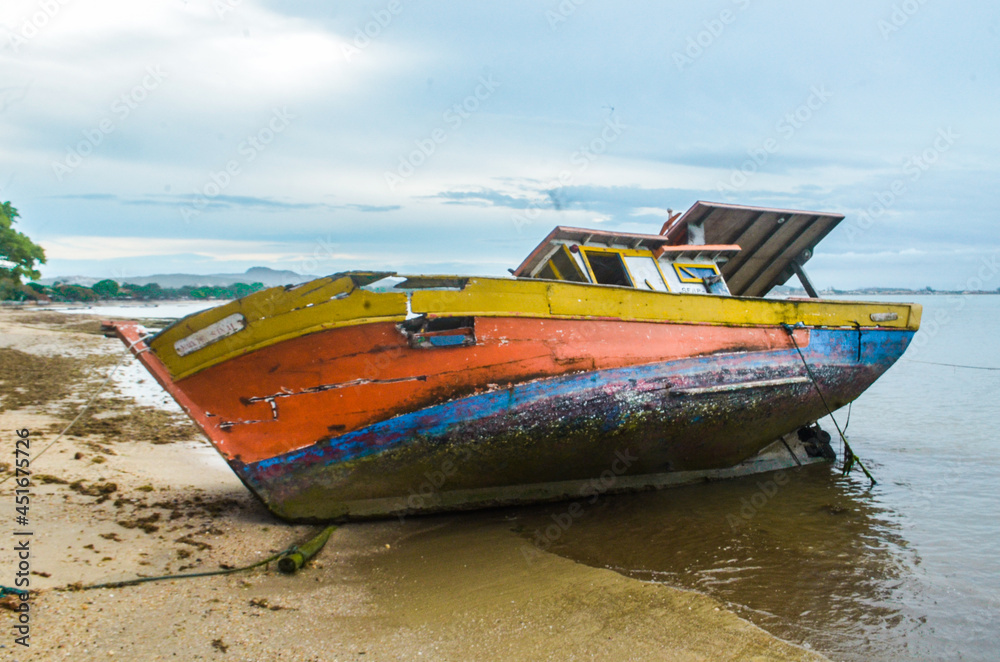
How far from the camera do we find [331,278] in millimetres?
5090

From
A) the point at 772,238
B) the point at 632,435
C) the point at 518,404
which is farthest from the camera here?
the point at 772,238

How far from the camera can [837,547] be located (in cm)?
597

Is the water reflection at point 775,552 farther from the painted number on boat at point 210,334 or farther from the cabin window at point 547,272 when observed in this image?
the painted number on boat at point 210,334

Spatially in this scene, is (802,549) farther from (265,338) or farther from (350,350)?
(265,338)

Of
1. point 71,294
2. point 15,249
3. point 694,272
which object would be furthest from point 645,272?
point 71,294

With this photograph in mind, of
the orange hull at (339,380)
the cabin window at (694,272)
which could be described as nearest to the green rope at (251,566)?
the orange hull at (339,380)

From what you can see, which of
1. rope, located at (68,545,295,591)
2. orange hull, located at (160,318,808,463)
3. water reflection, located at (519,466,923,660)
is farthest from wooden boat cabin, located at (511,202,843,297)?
rope, located at (68,545,295,591)

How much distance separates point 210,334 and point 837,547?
6.03m

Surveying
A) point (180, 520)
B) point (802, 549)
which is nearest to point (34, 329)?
point (180, 520)

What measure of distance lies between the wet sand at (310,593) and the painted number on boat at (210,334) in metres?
1.48

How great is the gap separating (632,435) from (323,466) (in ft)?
9.99

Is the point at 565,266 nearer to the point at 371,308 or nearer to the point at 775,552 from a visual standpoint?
the point at 371,308

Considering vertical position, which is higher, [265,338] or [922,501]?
[265,338]

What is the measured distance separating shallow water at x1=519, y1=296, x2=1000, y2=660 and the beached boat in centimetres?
67
